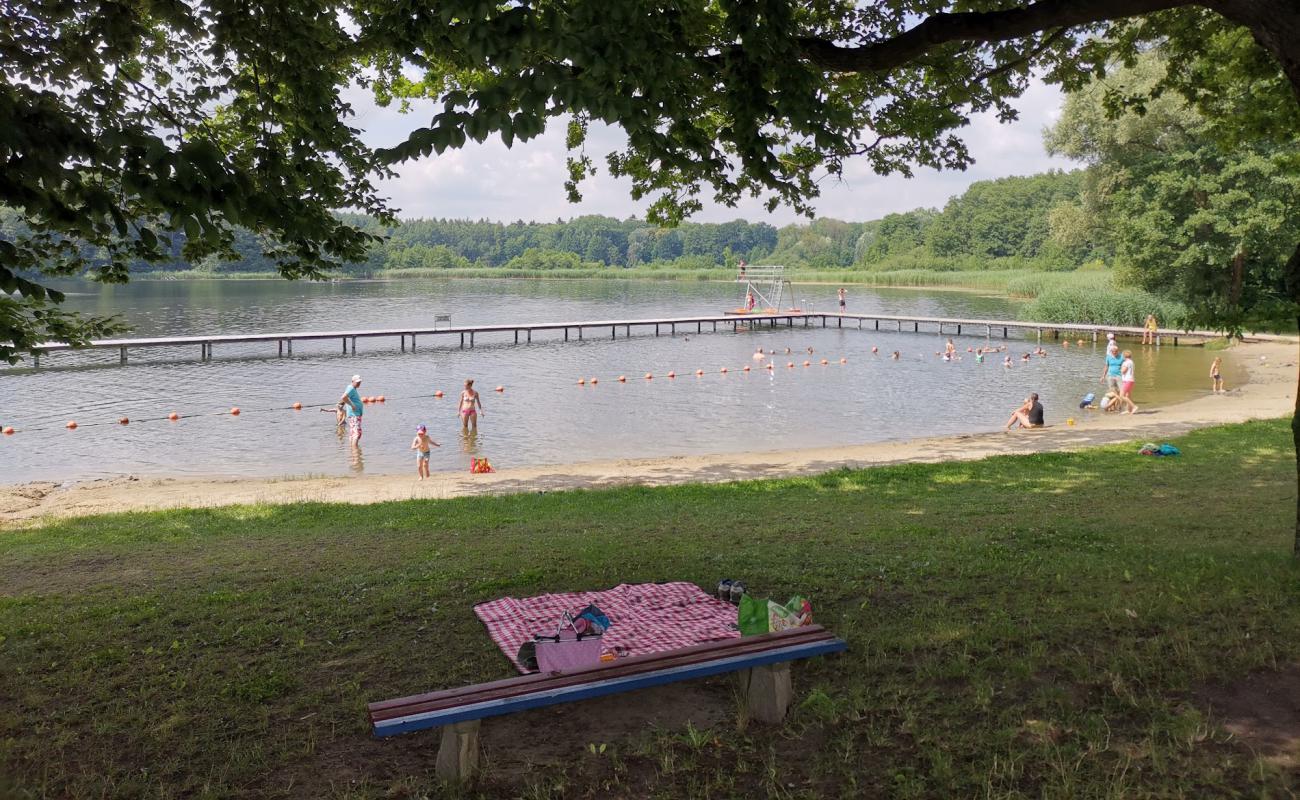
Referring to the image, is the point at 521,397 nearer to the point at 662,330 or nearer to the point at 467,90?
the point at 467,90

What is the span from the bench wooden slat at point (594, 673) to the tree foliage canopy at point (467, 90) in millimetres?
2030

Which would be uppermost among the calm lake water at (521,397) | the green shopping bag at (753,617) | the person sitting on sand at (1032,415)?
the green shopping bag at (753,617)

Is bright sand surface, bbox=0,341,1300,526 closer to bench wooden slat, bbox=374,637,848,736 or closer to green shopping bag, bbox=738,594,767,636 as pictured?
green shopping bag, bbox=738,594,767,636

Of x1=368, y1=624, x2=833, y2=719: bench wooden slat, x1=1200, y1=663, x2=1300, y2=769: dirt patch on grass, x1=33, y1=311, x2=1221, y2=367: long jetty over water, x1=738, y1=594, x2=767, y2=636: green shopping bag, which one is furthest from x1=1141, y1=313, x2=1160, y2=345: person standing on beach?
x1=368, y1=624, x2=833, y2=719: bench wooden slat

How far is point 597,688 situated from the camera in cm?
358

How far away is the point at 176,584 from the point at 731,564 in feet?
13.0

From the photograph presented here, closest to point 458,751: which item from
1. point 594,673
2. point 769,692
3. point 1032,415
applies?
point 594,673

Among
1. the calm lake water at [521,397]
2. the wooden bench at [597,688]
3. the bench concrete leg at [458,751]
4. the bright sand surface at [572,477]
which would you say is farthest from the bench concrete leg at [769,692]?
the calm lake water at [521,397]

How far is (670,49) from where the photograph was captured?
4680 mm

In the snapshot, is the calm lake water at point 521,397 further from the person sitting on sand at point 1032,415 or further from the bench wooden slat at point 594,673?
the bench wooden slat at point 594,673

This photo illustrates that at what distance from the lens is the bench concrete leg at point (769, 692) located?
156 inches

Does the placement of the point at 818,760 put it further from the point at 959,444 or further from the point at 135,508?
the point at 959,444

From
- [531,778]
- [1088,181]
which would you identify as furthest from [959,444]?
[1088,181]

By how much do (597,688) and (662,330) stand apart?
46.9m
